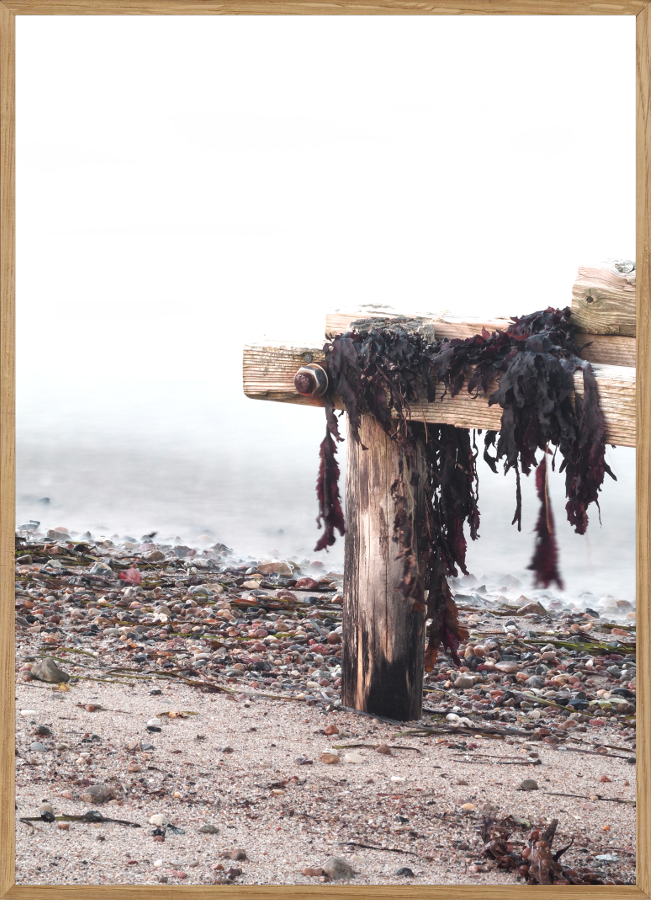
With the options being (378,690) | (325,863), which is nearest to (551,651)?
(378,690)

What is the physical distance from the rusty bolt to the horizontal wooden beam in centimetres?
10

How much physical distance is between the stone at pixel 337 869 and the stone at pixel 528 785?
3.69 feet

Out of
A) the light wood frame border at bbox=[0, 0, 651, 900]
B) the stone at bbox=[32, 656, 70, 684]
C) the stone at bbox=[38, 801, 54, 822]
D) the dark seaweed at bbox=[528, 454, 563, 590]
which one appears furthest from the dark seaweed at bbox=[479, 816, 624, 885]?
the stone at bbox=[32, 656, 70, 684]

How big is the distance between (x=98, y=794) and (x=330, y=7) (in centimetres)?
345

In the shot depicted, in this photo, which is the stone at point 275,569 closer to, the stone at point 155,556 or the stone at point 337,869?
the stone at point 155,556

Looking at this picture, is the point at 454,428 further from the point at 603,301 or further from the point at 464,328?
the point at 603,301

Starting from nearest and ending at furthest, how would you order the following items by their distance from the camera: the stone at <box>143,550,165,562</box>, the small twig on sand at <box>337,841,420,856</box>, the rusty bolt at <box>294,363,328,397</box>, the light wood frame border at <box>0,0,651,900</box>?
the light wood frame border at <box>0,0,651,900</box> → the small twig on sand at <box>337,841,420,856</box> → the rusty bolt at <box>294,363,328,397</box> → the stone at <box>143,550,165,562</box>

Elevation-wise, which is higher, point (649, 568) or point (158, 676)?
point (649, 568)

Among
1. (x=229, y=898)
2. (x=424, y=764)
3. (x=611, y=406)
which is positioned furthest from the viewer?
(x=424, y=764)

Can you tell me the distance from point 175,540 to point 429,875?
6023mm

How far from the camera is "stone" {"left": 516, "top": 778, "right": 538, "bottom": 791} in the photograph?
4219 mm

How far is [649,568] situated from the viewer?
3324 mm

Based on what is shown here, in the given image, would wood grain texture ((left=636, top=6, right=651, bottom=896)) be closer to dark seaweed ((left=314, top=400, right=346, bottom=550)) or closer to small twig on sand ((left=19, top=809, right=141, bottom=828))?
dark seaweed ((left=314, top=400, right=346, bottom=550))

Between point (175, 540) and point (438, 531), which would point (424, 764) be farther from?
point (175, 540)
